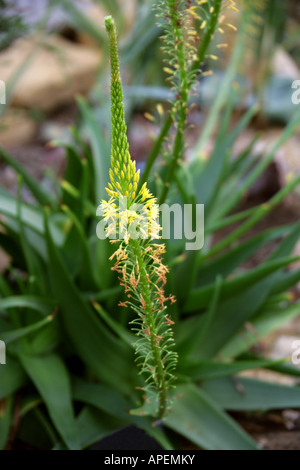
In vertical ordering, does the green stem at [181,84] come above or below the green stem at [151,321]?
above

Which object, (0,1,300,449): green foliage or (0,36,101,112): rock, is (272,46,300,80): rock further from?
(0,1,300,449): green foliage

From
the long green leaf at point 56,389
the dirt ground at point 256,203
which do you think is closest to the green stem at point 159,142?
the long green leaf at point 56,389

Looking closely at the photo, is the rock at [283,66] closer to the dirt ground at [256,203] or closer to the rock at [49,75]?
the dirt ground at [256,203]

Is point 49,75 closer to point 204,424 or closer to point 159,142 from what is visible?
point 159,142

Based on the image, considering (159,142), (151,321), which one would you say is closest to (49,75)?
(159,142)

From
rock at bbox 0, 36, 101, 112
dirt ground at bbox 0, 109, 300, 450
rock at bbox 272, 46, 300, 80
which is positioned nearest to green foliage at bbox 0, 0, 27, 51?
dirt ground at bbox 0, 109, 300, 450
